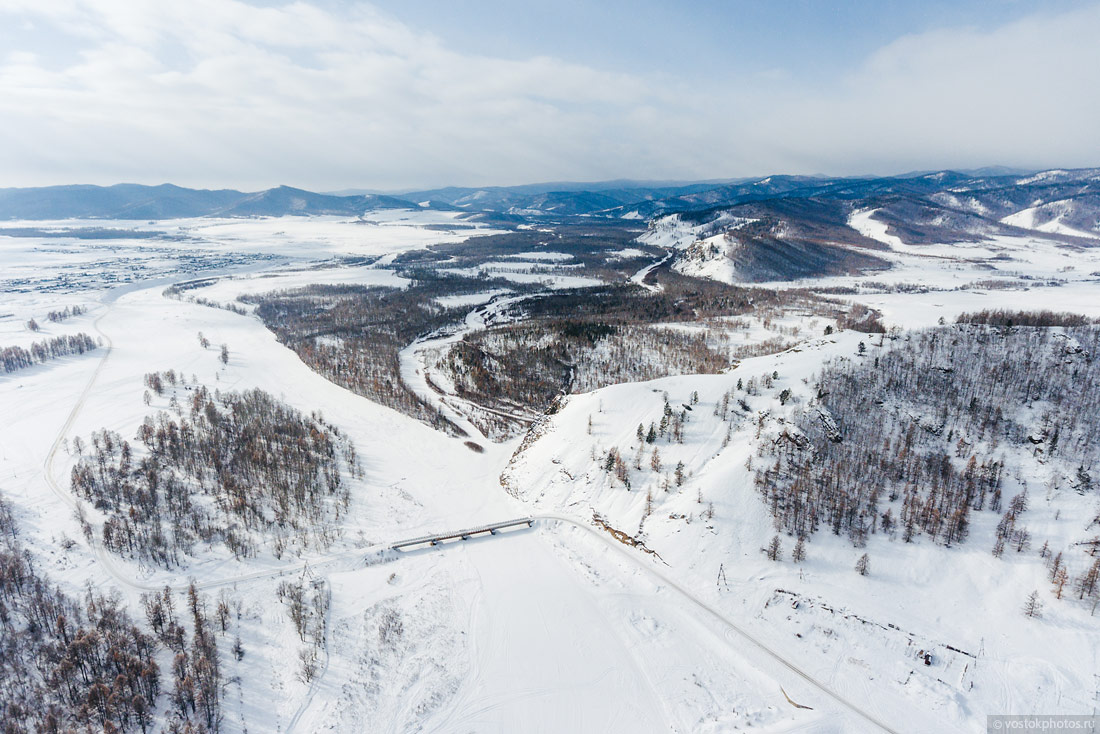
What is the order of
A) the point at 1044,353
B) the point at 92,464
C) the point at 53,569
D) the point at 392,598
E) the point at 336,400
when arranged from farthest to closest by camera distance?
1. the point at 336,400
2. the point at 92,464
3. the point at 1044,353
4. the point at 53,569
5. the point at 392,598

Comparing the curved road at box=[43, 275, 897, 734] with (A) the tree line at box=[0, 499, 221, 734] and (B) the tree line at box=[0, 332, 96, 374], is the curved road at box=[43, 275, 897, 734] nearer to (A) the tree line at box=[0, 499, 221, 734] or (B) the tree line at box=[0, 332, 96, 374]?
(A) the tree line at box=[0, 499, 221, 734]

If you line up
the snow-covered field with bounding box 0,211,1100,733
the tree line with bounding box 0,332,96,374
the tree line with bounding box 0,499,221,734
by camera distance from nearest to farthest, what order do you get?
the tree line with bounding box 0,499,221,734
the snow-covered field with bounding box 0,211,1100,733
the tree line with bounding box 0,332,96,374

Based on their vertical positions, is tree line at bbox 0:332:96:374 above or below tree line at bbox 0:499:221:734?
above

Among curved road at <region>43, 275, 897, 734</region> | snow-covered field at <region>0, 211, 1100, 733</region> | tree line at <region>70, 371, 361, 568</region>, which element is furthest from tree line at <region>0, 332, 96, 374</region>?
curved road at <region>43, 275, 897, 734</region>

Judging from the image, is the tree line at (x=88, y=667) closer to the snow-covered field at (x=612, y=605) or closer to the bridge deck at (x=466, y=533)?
the snow-covered field at (x=612, y=605)

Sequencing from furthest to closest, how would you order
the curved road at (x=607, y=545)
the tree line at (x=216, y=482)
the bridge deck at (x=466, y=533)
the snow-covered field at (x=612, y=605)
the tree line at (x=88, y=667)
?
the tree line at (x=216, y=482)
the bridge deck at (x=466, y=533)
the curved road at (x=607, y=545)
the snow-covered field at (x=612, y=605)
the tree line at (x=88, y=667)

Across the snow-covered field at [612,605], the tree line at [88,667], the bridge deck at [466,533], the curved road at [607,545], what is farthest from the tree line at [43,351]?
the bridge deck at [466,533]

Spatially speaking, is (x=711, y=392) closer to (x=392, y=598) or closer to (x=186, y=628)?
(x=392, y=598)

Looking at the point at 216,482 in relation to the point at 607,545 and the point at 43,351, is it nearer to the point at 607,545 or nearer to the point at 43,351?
the point at 607,545

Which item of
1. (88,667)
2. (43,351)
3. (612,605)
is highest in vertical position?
(43,351)

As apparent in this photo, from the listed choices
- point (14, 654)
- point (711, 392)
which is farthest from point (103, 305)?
point (711, 392)

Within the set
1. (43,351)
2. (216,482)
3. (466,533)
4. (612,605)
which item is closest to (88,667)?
(466,533)
